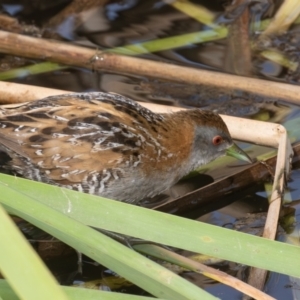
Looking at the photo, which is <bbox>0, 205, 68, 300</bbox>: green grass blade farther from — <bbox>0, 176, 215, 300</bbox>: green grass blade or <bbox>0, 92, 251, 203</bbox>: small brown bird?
<bbox>0, 92, 251, 203</bbox>: small brown bird

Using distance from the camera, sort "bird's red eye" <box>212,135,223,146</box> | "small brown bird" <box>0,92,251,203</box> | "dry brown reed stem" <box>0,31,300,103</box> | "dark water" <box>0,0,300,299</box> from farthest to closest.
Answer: "dark water" <box>0,0,300,299</box>
"dry brown reed stem" <box>0,31,300,103</box>
"bird's red eye" <box>212,135,223,146</box>
"small brown bird" <box>0,92,251,203</box>

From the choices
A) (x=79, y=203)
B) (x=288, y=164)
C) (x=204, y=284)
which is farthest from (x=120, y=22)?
(x=79, y=203)

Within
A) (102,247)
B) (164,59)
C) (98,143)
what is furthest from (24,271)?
(164,59)

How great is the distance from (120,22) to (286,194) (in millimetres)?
2348

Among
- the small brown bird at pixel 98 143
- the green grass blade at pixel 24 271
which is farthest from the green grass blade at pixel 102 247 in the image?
the small brown bird at pixel 98 143

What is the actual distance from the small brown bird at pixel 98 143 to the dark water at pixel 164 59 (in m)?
0.48

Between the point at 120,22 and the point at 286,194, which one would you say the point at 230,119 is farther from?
the point at 120,22

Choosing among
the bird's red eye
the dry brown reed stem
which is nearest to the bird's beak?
the bird's red eye

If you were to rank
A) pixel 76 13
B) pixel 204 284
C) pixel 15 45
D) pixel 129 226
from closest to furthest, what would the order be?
1. pixel 129 226
2. pixel 204 284
3. pixel 15 45
4. pixel 76 13

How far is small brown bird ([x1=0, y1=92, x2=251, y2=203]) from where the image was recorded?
146 inches

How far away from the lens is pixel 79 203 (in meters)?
2.50

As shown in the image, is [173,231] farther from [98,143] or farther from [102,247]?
[98,143]

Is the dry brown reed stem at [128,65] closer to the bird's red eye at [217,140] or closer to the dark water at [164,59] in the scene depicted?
the dark water at [164,59]

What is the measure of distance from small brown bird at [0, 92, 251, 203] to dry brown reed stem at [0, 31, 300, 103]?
708 mm
